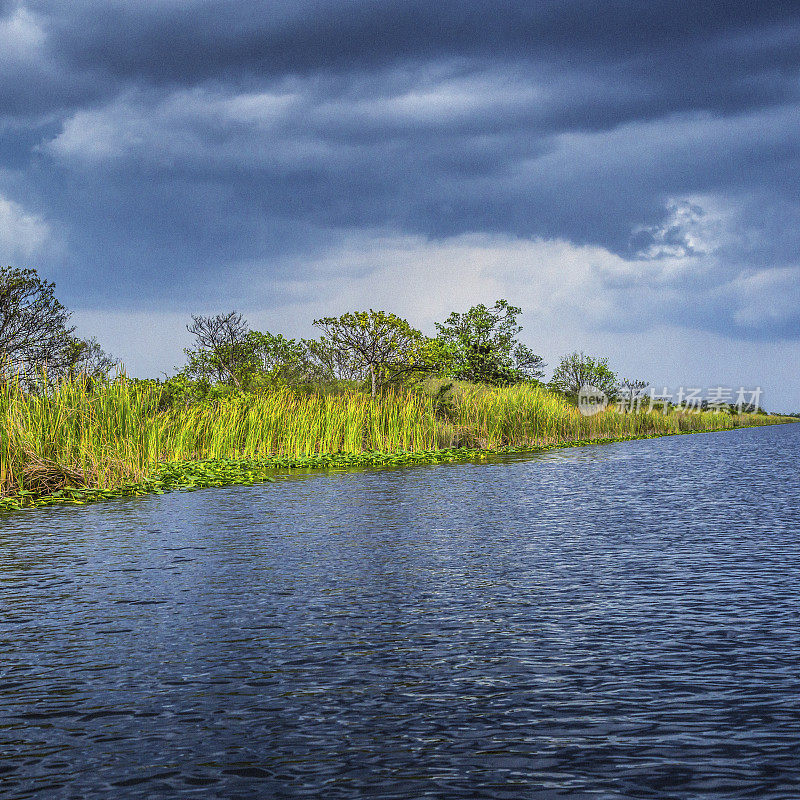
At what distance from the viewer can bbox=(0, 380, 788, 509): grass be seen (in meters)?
15.0

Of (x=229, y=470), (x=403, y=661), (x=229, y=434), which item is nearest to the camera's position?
(x=403, y=661)

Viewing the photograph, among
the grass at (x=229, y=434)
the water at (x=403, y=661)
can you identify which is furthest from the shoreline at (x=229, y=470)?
the water at (x=403, y=661)

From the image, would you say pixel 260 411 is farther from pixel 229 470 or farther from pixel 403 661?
pixel 403 661

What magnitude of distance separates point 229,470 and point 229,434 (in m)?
3.87

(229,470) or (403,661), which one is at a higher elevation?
(229,470)

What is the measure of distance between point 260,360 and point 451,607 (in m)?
37.1

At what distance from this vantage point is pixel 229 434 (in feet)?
74.9

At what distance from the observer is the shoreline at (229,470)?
14.3 meters

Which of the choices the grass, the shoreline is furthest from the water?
the grass

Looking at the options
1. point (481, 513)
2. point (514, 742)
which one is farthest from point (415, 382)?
point (514, 742)

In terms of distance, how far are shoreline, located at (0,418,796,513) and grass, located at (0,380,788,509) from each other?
3cm

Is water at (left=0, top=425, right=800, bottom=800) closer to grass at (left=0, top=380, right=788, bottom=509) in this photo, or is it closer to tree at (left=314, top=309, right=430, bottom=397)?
grass at (left=0, top=380, right=788, bottom=509)

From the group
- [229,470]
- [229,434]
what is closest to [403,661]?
[229,470]

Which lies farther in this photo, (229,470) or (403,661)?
(229,470)
